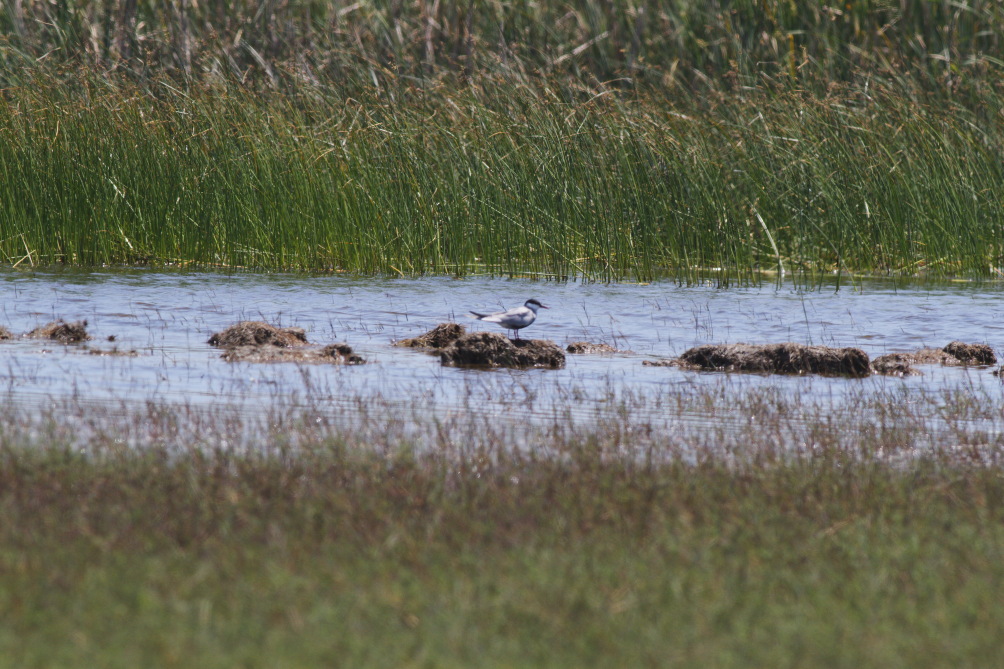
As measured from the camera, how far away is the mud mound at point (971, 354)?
335 inches

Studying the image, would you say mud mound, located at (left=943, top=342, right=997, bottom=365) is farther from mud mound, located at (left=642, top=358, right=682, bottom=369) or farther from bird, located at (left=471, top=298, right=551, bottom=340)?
bird, located at (left=471, top=298, right=551, bottom=340)

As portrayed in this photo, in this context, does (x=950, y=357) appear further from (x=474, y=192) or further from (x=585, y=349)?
(x=474, y=192)

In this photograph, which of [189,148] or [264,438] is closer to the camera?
[264,438]

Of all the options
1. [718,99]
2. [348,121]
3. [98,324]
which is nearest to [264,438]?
[98,324]

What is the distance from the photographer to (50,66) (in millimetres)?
13977

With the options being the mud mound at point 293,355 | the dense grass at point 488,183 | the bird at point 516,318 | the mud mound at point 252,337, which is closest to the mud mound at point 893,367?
the bird at point 516,318

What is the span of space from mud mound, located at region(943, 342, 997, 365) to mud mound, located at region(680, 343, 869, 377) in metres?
0.78

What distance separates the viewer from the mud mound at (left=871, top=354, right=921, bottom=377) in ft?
26.7

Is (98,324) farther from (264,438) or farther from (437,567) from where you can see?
(437,567)

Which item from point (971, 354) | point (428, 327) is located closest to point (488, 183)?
point (428, 327)

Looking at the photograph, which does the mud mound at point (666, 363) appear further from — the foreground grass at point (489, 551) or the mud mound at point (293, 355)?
the foreground grass at point (489, 551)

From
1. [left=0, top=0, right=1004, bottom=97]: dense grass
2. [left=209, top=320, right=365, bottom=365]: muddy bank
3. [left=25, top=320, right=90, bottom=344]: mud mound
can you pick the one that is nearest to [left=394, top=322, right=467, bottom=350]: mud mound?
[left=209, top=320, right=365, bottom=365]: muddy bank

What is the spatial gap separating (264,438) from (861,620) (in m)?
2.83

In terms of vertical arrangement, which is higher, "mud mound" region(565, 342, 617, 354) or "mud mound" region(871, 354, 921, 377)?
"mud mound" region(565, 342, 617, 354)
